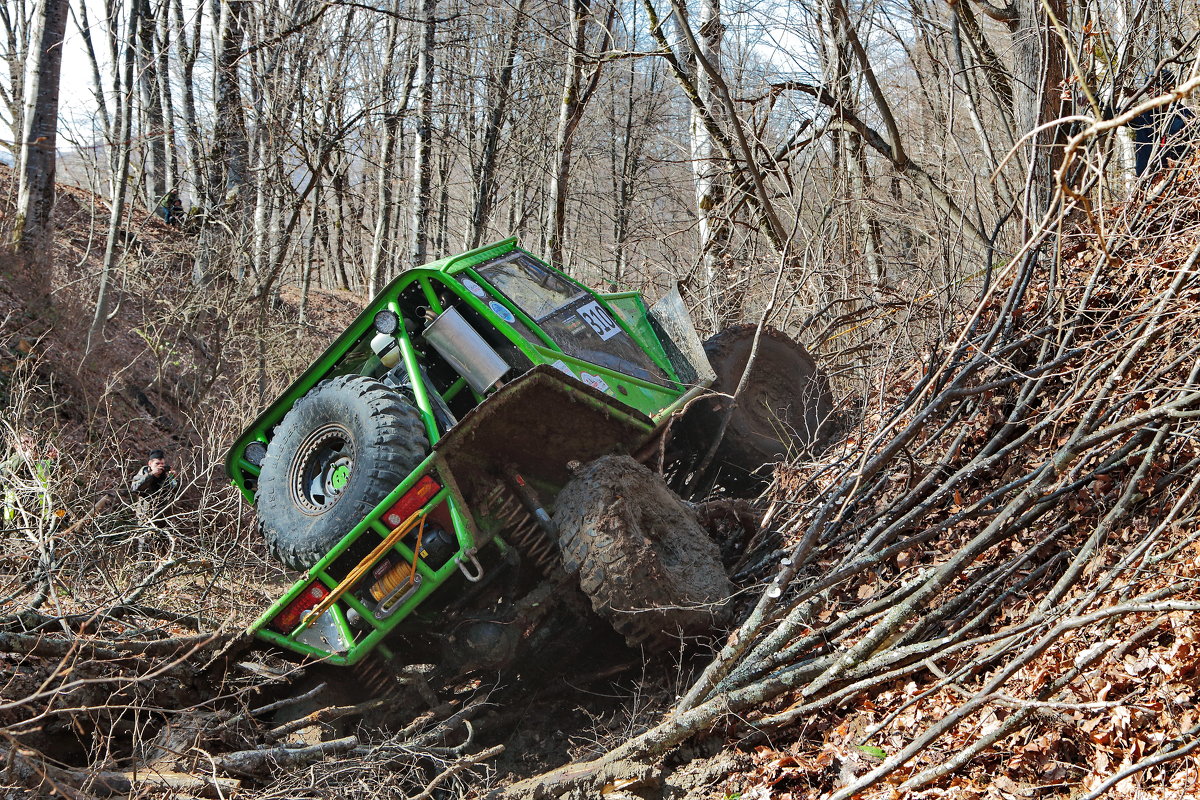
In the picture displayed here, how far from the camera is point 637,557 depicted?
14.5ft

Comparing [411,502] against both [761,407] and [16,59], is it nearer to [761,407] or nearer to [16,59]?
[761,407]

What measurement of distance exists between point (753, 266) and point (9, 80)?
747 inches

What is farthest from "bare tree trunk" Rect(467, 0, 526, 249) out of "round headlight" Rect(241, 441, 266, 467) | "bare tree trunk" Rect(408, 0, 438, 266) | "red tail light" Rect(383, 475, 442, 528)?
"red tail light" Rect(383, 475, 442, 528)

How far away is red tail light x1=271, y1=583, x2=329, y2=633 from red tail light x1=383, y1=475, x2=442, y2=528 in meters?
0.58

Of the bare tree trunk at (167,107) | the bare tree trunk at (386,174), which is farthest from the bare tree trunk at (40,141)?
the bare tree trunk at (386,174)

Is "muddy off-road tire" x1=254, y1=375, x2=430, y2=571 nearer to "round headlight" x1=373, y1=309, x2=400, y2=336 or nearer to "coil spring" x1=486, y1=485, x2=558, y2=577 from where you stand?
"round headlight" x1=373, y1=309, x2=400, y2=336

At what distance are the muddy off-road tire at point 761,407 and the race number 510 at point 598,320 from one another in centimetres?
77

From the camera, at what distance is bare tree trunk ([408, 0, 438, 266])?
11.6 meters

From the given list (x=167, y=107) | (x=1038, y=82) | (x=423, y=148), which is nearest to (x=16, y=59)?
(x=167, y=107)

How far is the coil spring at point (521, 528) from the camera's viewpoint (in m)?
4.92

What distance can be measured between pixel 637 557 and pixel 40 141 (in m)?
9.75

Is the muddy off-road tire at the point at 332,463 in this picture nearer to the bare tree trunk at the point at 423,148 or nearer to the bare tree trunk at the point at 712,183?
the bare tree trunk at the point at 712,183

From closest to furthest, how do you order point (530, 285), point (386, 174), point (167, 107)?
1. point (530, 285)
2. point (386, 174)
3. point (167, 107)

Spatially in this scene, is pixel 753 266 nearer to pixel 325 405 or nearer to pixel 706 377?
pixel 706 377
